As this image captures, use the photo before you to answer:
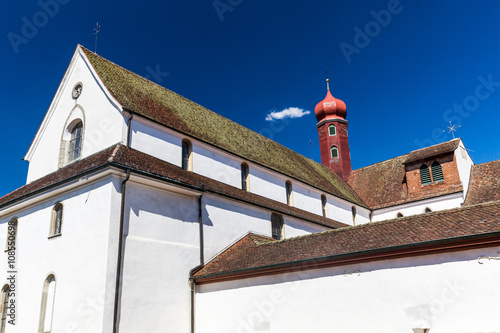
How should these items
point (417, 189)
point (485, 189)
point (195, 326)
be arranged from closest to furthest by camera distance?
point (195, 326) → point (485, 189) → point (417, 189)

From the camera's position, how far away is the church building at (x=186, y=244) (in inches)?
389

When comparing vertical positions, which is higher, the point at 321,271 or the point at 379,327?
the point at 321,271

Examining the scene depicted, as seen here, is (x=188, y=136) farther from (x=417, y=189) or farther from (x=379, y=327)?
(x=417, y=189)

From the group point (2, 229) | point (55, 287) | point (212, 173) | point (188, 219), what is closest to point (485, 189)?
Answer: point (212, 173)

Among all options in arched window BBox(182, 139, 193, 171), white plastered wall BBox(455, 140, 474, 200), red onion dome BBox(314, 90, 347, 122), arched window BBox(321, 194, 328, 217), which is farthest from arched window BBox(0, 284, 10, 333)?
red onion dome BBox(314, 90, 347, 122)

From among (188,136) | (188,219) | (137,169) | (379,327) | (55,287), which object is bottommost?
(379,327)

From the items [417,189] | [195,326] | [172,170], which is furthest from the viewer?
[417,189]

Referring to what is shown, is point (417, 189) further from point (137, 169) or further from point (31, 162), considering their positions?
point (31, 162)

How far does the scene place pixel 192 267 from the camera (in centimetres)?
1408

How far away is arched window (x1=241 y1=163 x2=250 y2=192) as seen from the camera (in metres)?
19.0

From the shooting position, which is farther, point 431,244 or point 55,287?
point 55,287

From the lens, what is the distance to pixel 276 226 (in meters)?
18.4

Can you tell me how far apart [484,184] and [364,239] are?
16.3 meters

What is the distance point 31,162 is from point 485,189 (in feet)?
76.7
